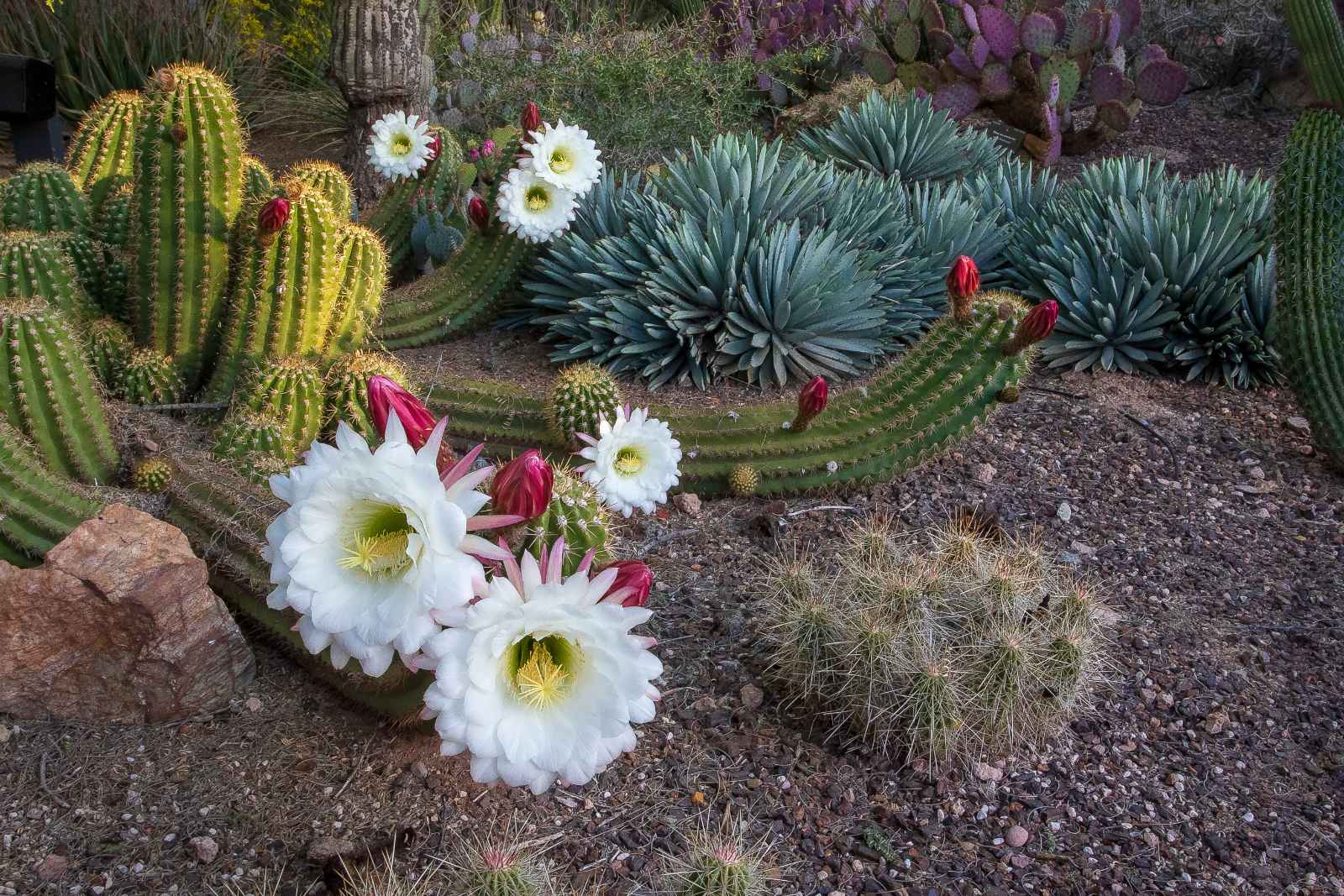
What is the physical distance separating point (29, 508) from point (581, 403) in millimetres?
1460

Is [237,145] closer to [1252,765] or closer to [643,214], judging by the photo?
[643,214]

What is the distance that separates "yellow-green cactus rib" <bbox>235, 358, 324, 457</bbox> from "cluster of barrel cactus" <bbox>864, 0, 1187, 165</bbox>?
517 centimetres

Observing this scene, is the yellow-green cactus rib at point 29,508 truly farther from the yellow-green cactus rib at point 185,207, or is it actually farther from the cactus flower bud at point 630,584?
the cactus flower bud at point 630,584

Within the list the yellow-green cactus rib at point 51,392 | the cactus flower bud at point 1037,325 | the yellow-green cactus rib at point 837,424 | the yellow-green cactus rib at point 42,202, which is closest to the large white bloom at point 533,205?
the yellow-green cactus rib at point 837,424

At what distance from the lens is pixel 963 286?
334 centimetres

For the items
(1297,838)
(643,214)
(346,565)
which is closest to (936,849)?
(1297,838)

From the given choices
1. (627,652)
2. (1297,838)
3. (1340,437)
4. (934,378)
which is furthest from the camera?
(1340,437)

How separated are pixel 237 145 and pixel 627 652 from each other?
2327mm

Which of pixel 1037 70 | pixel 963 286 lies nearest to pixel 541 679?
pixel 963 286

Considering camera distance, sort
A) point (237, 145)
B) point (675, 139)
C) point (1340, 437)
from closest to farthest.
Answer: point (237, 145) < point (1340, 437) < point (675, 139)

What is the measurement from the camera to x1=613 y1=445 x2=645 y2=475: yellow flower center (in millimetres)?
3010

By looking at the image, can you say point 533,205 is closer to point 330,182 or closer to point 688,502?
point 330,182

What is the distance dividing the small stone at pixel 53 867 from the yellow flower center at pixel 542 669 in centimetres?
103

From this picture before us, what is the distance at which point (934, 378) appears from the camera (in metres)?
3.49
